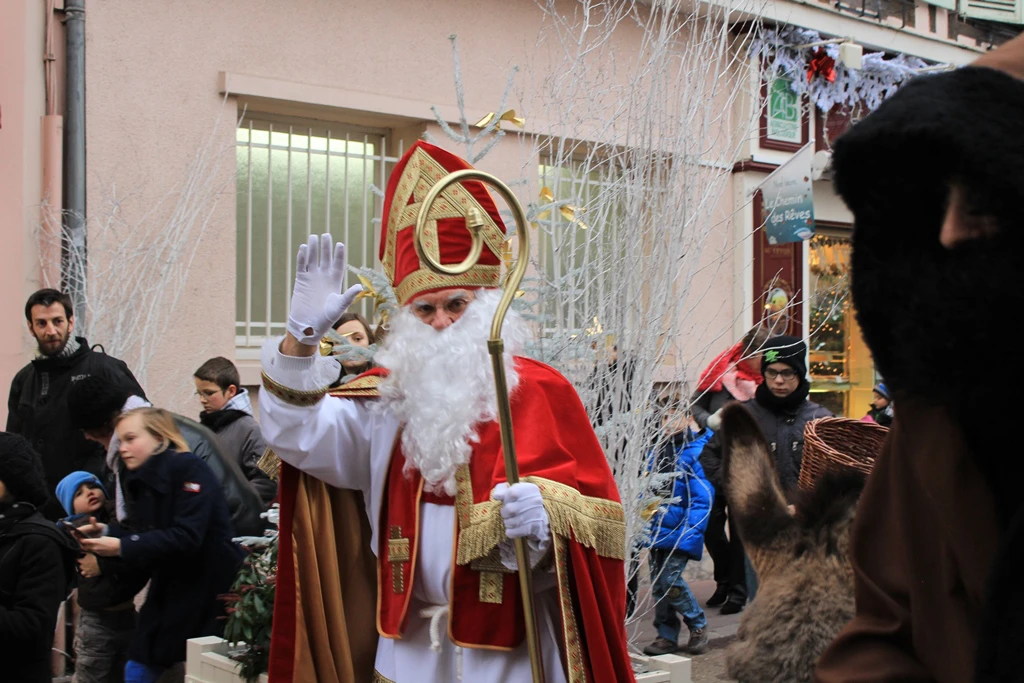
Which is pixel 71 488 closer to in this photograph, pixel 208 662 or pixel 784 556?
pixel 208 662

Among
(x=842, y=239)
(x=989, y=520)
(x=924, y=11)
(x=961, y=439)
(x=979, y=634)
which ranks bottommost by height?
(x=979, y=634)

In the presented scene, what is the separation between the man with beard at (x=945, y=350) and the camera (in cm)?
137

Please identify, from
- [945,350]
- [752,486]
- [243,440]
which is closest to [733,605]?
[243,440]

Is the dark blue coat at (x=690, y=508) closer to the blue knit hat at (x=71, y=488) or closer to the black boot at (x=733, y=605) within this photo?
the black boot at (x=733, y=605)

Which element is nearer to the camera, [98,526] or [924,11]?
[98,526]

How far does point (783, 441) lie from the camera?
20.4 feet

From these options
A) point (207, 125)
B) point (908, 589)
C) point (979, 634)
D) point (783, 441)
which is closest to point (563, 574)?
point (908, 589)

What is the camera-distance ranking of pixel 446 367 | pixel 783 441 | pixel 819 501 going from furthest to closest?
pixel 783 441, pixel 446 367, pixel 819 501

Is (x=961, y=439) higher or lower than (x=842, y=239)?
lower

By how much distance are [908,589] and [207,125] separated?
22.9 feet

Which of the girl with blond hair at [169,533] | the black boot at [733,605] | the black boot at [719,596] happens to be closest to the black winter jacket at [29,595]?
the girl with blond hair at [169,533]

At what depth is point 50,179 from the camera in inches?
284

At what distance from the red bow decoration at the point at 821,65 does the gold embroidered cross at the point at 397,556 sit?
10.3 m

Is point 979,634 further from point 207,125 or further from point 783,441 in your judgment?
point 207,125
